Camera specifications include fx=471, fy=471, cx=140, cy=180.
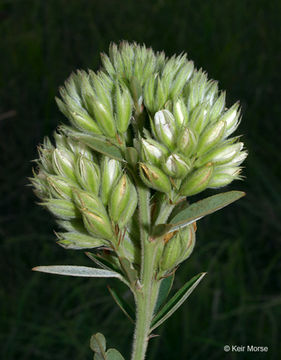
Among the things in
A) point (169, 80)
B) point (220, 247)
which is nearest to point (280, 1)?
point (220, 247)

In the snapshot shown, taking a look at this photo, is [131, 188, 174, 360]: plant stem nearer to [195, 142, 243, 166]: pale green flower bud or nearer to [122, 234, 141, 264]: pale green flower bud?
[122, 234, 141, 264]: pale green flower bud

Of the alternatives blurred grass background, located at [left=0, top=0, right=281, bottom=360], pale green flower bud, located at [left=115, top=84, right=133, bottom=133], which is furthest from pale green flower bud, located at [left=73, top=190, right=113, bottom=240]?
blurred grass background, located at [left=0, top=0, right=281, bottom=360]

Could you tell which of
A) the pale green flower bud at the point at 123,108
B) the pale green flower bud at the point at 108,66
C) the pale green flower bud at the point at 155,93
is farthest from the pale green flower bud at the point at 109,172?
the pale green flower bud at the point at 108,66

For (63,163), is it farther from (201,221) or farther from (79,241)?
(201,221)

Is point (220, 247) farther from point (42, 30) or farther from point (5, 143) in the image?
point (42, 30)

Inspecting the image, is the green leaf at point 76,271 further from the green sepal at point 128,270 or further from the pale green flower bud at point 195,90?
the pale green flower bud at point 195,90

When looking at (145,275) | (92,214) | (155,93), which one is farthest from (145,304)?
(155,93)
